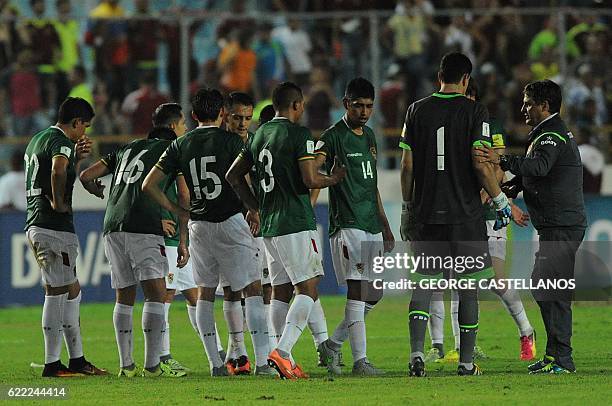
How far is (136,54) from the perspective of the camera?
20281 millimetres

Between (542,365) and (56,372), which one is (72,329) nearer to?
(56,372)

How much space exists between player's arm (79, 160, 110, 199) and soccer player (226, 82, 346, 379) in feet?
4.16

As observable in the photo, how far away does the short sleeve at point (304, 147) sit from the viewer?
1036 cm

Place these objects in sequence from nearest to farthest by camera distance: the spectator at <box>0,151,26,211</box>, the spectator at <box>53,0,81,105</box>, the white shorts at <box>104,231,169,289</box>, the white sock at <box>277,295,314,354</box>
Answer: the white sock at <box>277,295,314,354</box> < the white shorts at <box>104,231,169,289</box> < the spectator at <box>0,151,26,211</box> < the spectator at <box>53,0,81,105</box>

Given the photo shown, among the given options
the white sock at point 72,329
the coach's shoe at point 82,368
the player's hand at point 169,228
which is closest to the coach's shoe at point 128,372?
the coach's shoe at point 82,368

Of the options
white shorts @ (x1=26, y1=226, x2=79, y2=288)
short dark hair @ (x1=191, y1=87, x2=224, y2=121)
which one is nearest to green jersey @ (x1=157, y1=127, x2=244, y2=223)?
short dark hair @ (x1=191, y1=87, x2=224, y2=121)

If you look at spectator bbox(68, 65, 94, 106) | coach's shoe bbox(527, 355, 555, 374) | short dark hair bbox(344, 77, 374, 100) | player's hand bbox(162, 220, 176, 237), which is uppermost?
spectator bbox(68, 65, 94, 106)

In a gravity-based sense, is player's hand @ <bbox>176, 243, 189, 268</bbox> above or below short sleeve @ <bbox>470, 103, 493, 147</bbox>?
below

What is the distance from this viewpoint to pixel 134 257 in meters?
11.1

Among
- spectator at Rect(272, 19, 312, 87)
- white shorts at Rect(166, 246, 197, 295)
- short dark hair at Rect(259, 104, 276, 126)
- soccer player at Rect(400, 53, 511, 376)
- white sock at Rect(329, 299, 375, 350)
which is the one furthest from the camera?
spectator at Rect(272, 19, 312, 87)

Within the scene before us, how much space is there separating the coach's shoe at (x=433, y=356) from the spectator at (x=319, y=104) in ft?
27.8

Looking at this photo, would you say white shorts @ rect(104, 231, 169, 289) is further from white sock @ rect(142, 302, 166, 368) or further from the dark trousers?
the dark trousers

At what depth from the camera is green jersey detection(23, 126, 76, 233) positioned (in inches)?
444

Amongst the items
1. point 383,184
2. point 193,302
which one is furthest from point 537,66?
point 193,302
